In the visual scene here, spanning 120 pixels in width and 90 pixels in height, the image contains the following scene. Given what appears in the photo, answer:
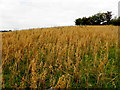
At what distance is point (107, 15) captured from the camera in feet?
124

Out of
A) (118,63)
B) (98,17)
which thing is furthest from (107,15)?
(118,63)

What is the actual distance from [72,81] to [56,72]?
19.4 inches

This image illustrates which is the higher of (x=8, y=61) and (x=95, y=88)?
(x=8, y=61)

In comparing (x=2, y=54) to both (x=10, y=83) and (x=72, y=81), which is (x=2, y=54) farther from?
(x=72, y=81)

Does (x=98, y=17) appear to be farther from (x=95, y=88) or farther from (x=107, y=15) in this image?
(x=95, y=88)

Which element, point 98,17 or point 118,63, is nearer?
point 118,63

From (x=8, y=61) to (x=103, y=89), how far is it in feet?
7.98

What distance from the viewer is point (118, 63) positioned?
14.8ft

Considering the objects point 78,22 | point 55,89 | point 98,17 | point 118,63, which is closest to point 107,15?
point 98,17

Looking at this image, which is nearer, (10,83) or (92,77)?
(10,83)

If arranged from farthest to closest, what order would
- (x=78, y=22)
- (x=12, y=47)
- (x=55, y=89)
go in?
(x=78, y=22) < (x=12, y=47) < (x=55, y=89)

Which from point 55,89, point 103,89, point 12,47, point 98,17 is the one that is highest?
point 98,17

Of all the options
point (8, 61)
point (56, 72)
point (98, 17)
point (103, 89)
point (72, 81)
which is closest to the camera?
point (103, 89)

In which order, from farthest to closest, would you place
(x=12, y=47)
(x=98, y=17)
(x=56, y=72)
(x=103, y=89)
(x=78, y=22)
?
(x=78, y=22)
(x=98, y=17)
(x=12, y=47)
(x=56, y=72)
(x=103, y=89)
